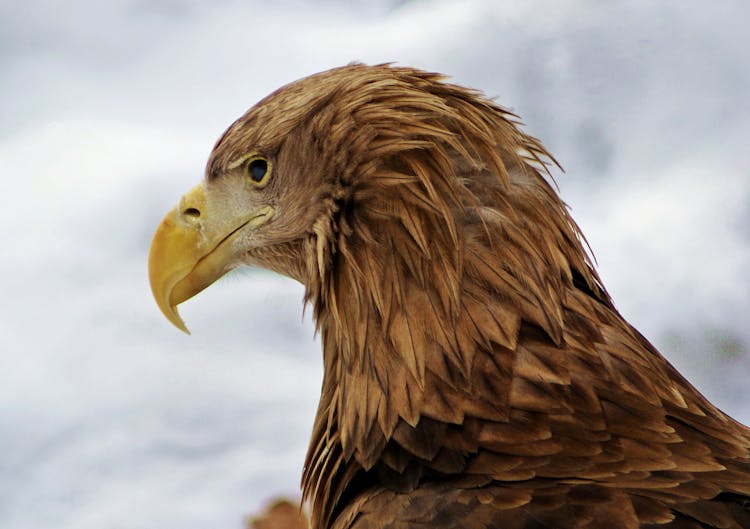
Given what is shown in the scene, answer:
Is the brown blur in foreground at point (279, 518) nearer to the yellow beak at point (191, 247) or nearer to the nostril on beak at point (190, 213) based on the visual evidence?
the yellow beak at point (191, 247)

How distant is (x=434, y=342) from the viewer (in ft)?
5.77

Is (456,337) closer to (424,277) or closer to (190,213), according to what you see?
(424,277)

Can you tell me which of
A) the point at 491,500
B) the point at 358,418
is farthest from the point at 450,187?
the point at 491,500

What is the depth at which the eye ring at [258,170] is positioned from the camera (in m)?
2.05

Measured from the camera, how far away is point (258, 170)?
81.4 inches

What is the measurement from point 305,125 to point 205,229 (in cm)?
32

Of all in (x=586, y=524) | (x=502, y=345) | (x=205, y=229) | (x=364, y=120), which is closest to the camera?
(x=586, y=524)

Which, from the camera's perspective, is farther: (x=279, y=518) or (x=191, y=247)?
(x=279, y=518)

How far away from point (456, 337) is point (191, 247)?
0.66 m

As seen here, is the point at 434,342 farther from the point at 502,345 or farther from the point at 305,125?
the point at 305,125

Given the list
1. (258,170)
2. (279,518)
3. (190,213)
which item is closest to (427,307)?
(258,170)

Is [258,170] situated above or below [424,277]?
above

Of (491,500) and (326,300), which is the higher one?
(326,300)

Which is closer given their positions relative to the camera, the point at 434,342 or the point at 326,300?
the point at 434,342
